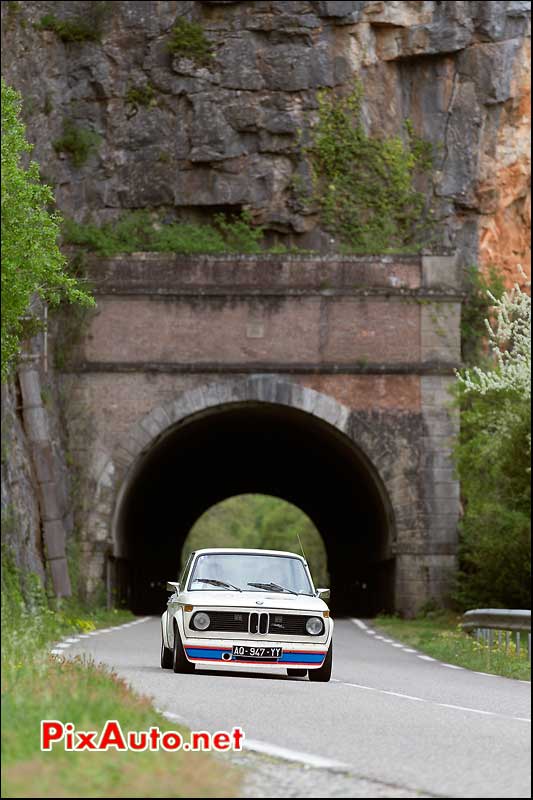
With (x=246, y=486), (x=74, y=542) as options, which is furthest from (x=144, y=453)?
(x=246, y=486)

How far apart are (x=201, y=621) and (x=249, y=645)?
0.42 m

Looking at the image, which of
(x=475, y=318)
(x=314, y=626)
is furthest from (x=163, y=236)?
(x=314, y=626)

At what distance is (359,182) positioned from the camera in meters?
35.7

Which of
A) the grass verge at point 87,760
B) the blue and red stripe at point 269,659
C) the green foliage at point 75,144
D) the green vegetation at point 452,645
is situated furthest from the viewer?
the green foliage at point 75,144

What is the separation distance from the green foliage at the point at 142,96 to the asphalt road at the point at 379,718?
22533mm

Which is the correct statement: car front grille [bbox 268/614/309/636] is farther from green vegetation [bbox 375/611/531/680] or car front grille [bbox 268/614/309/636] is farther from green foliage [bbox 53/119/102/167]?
green foliage [bbox 53/119/102/167]

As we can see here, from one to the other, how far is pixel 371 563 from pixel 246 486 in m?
12.2

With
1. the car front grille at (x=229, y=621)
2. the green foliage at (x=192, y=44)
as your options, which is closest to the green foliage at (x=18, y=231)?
the car front grille at (x=229, y=621)

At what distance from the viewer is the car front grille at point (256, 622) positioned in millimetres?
9578

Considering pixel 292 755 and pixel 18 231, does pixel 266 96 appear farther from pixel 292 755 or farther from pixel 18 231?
pixel 292 755

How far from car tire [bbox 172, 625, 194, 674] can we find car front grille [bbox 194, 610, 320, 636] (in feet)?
1.24

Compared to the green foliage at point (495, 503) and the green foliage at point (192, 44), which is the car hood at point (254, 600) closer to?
the green foliage at point (495, 503)

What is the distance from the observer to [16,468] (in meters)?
26.5

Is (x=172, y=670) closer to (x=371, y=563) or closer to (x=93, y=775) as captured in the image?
(x=93, y=775)
